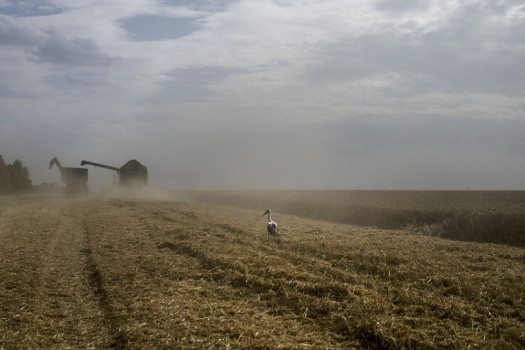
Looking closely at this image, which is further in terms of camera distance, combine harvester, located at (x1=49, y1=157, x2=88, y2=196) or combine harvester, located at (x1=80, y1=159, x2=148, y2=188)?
combine harvester, located at (x1=80, y1=159, x2=148, y2=188)

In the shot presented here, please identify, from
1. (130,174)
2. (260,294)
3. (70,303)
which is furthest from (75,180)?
(260,294)

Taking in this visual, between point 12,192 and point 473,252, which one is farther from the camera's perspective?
point 12,192

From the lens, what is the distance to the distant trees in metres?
55.3

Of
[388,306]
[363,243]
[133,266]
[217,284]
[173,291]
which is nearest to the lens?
[388,306]

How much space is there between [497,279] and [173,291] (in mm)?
6542

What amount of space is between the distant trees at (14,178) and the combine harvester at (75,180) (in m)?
17.3

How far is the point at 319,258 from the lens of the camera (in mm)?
10820

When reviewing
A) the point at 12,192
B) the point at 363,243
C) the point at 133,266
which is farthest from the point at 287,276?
the point at 12,192

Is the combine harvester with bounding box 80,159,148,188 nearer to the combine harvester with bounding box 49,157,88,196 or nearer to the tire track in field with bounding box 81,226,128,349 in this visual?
the combine harvester with bounding box 49,157,88,196

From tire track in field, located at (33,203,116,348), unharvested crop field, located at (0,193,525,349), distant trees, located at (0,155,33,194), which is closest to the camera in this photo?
unharvested crop field, located at (0,193,525,349)

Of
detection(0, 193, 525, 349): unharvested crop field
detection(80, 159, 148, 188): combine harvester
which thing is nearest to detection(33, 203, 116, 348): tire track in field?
detection(0, 193, 525, 349): unharvested crop field

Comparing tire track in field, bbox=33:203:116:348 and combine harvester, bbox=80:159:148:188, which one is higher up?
combine harvester, bbox=80:159:148:188

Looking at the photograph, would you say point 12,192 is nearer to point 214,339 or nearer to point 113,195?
point 113,195

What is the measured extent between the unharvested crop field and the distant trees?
49.6 meters
